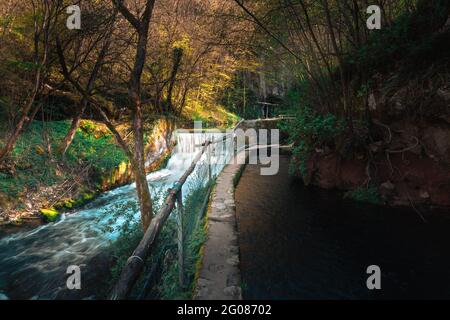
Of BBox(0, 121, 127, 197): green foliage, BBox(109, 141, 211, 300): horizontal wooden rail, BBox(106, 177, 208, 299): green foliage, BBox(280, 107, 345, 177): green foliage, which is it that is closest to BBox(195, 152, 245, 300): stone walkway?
BBox(106, 177, 208, 299): green foliage

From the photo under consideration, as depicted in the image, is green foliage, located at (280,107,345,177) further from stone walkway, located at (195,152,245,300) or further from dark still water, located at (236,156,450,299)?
stone walkway, located at (195,152,245,300)

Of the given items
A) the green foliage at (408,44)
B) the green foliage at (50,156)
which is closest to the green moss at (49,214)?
the green foliage at (50,156)

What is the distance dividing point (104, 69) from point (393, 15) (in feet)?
29.7

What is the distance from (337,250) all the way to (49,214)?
6.45 metres

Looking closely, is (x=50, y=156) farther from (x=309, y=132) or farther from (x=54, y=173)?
(x=309, y=132)

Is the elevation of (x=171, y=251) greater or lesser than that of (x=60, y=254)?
greater

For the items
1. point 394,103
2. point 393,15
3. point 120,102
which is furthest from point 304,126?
point 120,102

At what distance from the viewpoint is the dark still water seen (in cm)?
327

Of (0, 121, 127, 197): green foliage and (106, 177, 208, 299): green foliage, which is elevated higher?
(0, 121, 127, 197): green foliage

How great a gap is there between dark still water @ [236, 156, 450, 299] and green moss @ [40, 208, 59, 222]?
14.8 feet

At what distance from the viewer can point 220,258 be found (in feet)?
12.2

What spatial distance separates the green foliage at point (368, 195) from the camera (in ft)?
19.5

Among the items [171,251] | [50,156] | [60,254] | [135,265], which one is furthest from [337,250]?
[50,156]
